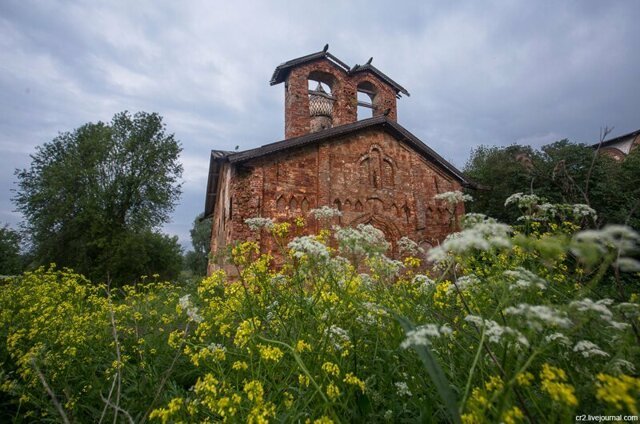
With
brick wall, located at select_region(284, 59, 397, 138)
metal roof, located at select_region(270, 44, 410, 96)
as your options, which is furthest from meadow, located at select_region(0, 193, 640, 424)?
metal roof, located at select_region(270, 44, 410, 96)

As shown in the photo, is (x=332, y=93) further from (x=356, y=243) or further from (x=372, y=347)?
(x=372, y=347)

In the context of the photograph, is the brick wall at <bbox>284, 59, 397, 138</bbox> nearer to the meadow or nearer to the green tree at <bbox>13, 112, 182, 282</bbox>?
the meadow

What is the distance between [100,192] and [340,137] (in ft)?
69.5

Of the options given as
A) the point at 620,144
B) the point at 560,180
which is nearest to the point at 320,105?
the point at 560,180

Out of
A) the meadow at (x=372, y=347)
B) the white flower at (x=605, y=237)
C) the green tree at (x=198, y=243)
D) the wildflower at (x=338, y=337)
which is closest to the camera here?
the white flower at (x=605, y=237)

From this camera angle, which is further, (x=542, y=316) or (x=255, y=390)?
(x=255, y=390)

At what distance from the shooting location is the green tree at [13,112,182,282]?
73.2ft

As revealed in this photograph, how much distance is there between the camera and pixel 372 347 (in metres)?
3.00

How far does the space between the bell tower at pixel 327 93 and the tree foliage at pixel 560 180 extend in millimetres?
7687

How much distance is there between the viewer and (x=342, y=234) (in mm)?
2875

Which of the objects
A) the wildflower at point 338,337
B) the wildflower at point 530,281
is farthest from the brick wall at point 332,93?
the wildflower at point 530,281

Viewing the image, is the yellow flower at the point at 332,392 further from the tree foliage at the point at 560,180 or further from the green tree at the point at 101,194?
the green tree at the point at 101,194

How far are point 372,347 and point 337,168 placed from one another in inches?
396

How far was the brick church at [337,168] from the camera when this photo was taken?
35.7ft
